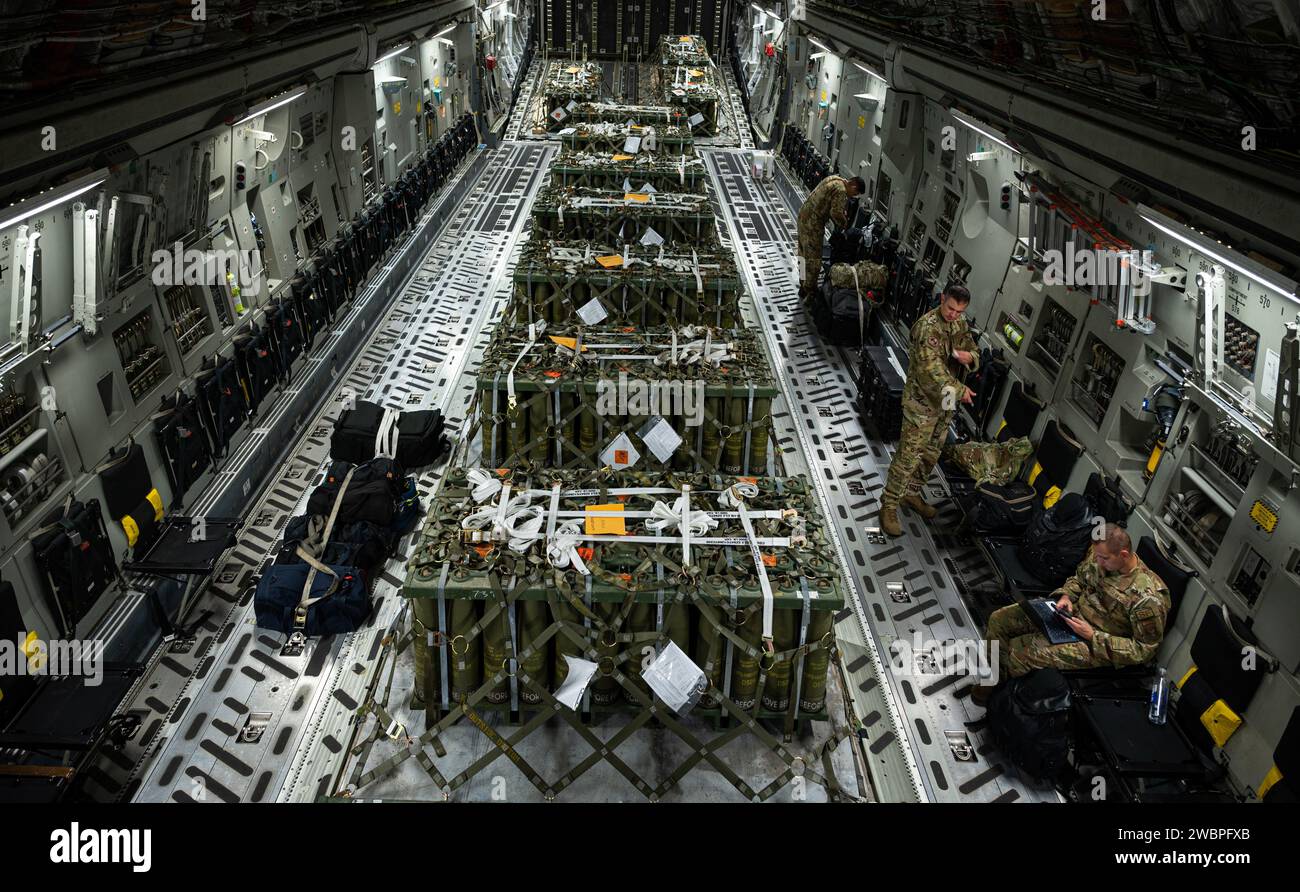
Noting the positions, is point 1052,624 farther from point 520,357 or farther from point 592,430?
point 520,357

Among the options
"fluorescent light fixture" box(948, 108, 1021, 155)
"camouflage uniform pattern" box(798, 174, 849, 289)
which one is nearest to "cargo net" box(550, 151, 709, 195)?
"camouflage uniform pattern" box(798, 174, 849, 289)

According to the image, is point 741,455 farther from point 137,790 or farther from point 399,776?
point 137,790

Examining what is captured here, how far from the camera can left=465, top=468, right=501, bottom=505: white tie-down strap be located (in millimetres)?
4828

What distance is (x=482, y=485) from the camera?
16.1 feet

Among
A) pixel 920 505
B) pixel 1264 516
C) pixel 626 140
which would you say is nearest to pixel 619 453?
pixel 920 505

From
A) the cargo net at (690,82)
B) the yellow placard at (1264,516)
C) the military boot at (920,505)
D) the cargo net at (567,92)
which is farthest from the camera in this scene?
the cargo net at (690,82)

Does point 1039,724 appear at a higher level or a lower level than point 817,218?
lower

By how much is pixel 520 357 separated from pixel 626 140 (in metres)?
8.24

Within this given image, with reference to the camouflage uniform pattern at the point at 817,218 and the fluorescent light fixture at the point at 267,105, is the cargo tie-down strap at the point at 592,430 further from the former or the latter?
the camouflage uniform pattern at the point at 817,218

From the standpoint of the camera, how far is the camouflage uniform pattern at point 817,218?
11.2 m

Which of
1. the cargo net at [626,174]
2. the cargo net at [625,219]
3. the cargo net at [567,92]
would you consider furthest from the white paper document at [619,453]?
the cargo net at [567,92]

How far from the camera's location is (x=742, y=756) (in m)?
4.49

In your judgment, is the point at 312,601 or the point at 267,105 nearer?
the point at 312,601

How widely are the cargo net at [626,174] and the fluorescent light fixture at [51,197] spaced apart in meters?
7.01
